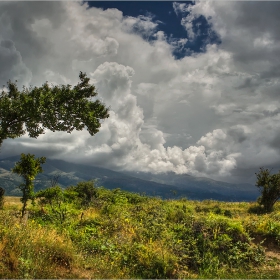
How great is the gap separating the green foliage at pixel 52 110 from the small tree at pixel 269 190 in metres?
26.8

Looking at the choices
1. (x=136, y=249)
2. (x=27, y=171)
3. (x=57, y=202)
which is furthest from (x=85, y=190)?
(x=136, y=249)

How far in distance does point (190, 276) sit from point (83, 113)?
49.6 feet

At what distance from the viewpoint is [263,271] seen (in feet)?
34.3

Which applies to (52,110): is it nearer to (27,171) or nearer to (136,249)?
(27,171)

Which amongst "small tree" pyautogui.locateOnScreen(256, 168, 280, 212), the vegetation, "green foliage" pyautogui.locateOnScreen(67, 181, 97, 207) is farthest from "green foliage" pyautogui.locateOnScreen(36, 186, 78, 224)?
"small tree" pyautogui.locateOnScreen(256, 168, 280, 212)

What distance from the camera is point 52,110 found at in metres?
19.5

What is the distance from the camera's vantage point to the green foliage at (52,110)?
19312 mm

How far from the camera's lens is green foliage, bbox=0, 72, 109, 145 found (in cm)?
1931

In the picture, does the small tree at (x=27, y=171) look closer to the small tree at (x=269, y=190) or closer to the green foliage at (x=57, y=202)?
the green foliage at (x=57, y=202)

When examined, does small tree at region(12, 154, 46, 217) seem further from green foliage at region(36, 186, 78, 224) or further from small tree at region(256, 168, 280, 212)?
small tree at region(256, 168, 280, 212)

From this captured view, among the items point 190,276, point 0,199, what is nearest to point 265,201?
point 190,276

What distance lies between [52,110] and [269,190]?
3150 cm

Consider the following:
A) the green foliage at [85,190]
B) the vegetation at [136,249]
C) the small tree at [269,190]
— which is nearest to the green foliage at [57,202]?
the vegetation at [136,249]

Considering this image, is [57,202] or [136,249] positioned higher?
[57,202]
